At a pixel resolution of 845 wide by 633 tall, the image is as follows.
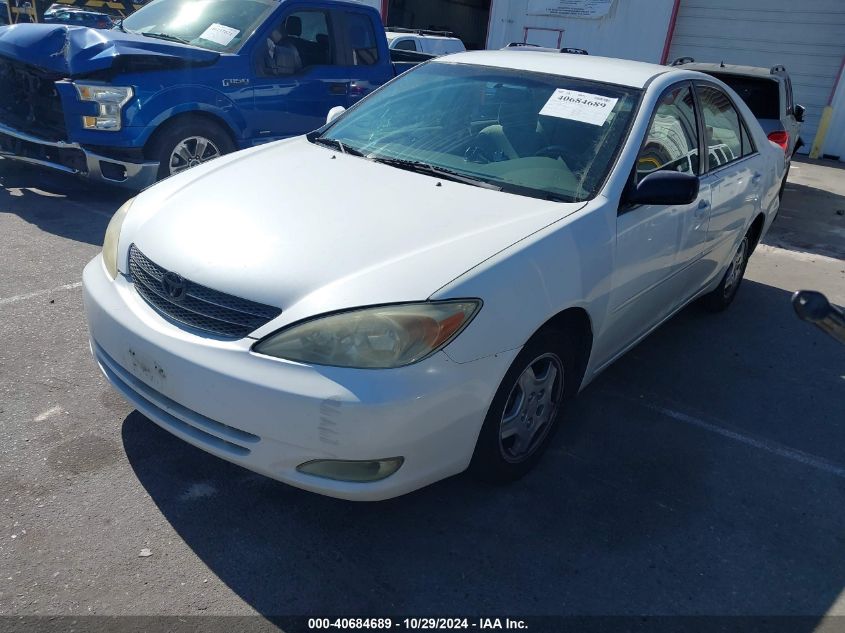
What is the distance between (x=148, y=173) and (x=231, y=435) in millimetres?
4183

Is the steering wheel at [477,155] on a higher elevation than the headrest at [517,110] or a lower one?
lower

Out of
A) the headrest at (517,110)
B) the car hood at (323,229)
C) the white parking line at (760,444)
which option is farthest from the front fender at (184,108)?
the white parking line at (760,444)

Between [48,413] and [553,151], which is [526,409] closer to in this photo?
[553,151]

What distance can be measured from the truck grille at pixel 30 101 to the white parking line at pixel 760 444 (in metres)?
5.34

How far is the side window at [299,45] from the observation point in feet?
21.5

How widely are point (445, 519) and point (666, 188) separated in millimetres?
1682

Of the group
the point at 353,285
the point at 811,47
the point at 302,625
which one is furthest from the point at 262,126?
the point at 811,47

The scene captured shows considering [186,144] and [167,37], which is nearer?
[186,144]

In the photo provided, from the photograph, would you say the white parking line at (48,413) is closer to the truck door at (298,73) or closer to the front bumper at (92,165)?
the front bumper at (92,165)

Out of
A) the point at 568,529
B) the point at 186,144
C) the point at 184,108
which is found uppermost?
the point at 184,108

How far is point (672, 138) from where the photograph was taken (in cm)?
371

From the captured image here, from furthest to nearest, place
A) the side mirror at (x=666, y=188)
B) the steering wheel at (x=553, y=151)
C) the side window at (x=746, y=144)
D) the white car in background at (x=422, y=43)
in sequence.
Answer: the white car in background at (x=422, y=43) < the side window at (x=746, y=144) < the steering wheel at (x=553, y=151) < the side mirror at (x=666, y=188)

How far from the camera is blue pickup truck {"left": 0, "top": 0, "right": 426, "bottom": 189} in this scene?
228 inches

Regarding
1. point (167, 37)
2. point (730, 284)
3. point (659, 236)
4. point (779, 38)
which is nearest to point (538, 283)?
point (659, 236)
